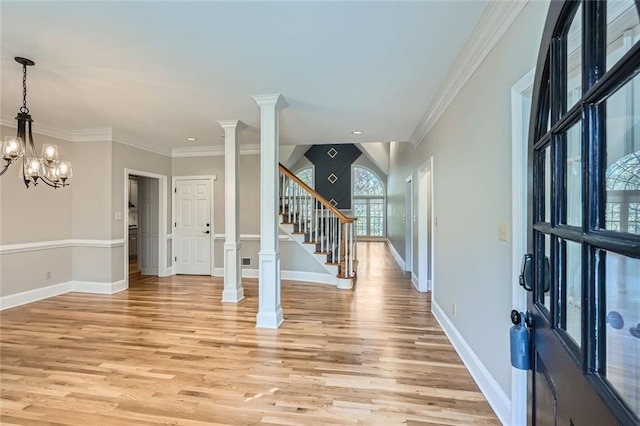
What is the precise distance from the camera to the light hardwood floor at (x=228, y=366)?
1974 millimetres

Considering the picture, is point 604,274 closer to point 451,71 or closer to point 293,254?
point 451,71

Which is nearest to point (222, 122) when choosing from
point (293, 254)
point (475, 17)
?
point (293, 254)

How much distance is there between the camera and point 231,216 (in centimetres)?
434

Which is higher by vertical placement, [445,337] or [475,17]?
[475,17]

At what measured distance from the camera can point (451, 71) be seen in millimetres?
2641

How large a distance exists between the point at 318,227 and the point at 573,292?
4.99 metres

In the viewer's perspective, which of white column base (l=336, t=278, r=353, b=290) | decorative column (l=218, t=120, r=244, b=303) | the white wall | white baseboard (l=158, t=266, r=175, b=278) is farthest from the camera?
white baseboard (l=158, t=266, r=175, b=278)

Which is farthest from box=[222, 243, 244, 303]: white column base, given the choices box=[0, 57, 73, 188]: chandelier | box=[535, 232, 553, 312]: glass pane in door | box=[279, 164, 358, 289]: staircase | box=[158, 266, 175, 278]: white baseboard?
box=[535, 232, 553, 312]: glass pane in door

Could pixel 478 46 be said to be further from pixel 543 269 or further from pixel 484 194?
pixel 543 269

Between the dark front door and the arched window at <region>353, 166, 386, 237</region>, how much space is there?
1141 cm

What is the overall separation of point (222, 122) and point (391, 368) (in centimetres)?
356

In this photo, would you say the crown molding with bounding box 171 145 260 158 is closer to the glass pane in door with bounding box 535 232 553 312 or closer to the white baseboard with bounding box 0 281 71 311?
the white baseboard with bounding box 0 281 71 311

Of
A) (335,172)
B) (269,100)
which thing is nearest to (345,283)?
(269,100)

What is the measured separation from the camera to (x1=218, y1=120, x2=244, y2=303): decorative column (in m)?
4.25
